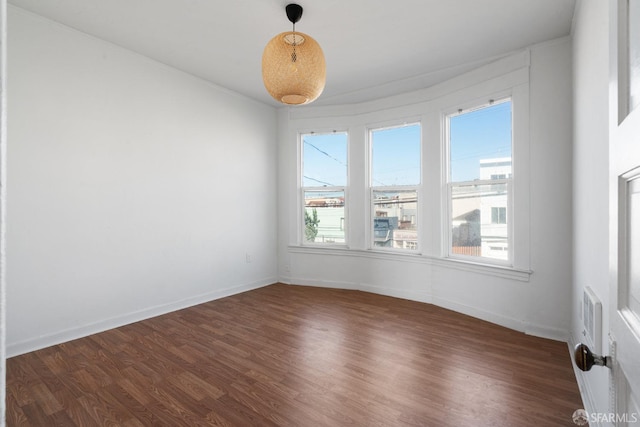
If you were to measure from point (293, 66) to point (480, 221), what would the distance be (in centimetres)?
264

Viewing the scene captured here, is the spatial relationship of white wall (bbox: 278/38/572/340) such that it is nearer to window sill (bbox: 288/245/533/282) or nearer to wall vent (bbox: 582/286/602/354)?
window sill (bbox: 288/245/533/282)

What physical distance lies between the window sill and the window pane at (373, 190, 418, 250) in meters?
0.15

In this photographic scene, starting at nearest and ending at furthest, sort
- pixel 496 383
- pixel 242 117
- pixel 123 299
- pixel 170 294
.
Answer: pixel 496 383
pixel 123 299
pixel 170 294
pixel 242 117

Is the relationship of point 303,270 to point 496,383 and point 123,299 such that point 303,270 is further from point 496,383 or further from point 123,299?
point 496,383

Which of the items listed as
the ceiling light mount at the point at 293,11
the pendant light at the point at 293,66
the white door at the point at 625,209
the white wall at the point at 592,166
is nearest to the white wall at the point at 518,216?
the white wall at the point at 592,166

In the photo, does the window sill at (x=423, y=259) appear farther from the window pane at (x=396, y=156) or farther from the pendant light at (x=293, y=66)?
the pendant light at (x=293, y=66)

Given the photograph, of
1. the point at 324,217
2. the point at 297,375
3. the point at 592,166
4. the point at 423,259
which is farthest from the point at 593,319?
the point at 324,217

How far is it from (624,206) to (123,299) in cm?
380

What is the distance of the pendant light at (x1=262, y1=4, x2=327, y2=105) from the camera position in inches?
81.0

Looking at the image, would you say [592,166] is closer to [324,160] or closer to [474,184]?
[474,184]

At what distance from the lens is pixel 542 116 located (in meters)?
2.91

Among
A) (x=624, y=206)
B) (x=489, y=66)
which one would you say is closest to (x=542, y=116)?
(x=489, y=66)

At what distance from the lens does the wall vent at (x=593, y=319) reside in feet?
4.99

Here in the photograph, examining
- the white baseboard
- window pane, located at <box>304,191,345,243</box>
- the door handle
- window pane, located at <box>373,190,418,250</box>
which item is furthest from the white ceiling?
the white baseboard
